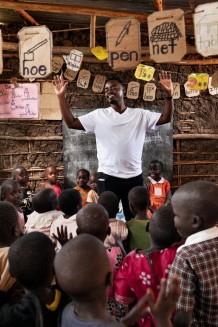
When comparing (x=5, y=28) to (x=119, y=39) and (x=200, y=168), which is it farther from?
(x=200, y=168)

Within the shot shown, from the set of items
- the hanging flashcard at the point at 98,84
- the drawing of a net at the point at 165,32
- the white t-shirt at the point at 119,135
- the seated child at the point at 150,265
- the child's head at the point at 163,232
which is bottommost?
the seated child at the point at 150,265

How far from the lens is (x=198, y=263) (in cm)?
167

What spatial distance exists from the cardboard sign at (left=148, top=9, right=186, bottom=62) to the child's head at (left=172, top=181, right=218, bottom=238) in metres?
2.80

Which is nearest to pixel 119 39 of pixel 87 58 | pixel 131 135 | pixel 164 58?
pixel 164 58

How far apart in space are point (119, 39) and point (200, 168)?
4.45m

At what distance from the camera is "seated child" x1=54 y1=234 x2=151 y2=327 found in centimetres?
129

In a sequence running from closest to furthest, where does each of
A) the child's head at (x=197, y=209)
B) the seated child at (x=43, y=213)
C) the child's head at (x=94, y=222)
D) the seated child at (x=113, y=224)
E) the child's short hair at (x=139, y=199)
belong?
1. the child's head at (x=197, y=209)
2. the child's head at (x=94, y=222)
3. the seated child at (x=113, y=224)
4. the child's short hair at (x=139, y=199)
5. the seated child at (x=43, y=213)

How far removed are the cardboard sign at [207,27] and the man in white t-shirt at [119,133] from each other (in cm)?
84

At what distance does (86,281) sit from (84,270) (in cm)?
3

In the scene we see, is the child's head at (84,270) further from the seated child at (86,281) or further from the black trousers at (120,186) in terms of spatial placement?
the black trousers at (120,186)

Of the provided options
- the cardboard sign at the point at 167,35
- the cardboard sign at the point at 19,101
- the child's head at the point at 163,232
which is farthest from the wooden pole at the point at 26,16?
the child's head at the point at 163,232

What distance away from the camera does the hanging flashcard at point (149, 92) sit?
25.8ft

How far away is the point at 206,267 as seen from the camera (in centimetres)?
167

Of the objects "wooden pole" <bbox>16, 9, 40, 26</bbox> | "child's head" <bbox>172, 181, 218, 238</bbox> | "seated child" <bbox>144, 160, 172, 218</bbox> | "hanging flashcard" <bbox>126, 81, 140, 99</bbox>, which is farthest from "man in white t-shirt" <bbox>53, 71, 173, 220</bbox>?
"hanging flashcard" <bbox>126, 81, 140, 99</bbox>
